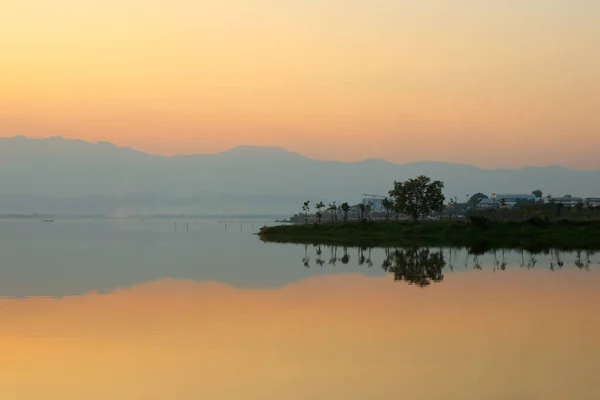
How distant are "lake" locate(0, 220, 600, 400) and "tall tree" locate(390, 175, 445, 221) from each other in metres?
82.9

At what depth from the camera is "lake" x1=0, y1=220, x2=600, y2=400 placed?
59.6 feet

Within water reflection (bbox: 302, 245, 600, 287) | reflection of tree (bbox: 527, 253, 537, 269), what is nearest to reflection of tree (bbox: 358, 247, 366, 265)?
water reflection (bbox: 302, 245, 600, 287)

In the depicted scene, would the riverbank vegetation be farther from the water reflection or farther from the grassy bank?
the water reflection

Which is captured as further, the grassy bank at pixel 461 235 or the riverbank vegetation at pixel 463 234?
the riverbank vegetation at pixel 463 234

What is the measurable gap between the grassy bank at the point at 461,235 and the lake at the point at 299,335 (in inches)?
1646

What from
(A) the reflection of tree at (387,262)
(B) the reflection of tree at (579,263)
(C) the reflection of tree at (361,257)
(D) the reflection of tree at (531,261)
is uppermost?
(B) the reflection of tree at (579,263)

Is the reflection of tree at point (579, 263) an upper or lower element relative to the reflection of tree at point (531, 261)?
upper

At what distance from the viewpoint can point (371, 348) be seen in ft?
74.3

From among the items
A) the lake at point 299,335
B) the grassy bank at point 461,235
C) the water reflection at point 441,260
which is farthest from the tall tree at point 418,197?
the lake at point 299,335

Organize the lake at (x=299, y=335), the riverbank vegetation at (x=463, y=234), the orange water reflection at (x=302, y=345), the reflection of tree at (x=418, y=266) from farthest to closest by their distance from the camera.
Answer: the riverbank vegetation at (x=463, y=234), the reflection of tree at (x=418, y=266), the lake at (x=299, y=335), the orange water reflection at (x=302, y=345)

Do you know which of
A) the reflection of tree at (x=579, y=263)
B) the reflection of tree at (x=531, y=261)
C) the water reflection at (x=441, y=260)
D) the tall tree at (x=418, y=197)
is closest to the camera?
the water reflection at (x=441, y=260)

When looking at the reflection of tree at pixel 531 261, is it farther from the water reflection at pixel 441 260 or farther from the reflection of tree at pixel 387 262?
the reflection of tree at pixel 387 262

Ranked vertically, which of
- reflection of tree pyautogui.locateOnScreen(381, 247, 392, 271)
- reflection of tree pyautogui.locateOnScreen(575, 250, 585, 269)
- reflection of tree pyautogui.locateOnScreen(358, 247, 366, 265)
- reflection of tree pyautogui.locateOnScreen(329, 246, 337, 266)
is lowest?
reflection of tree pyautogui.locateOnScreen(329, 246, 337, 266)

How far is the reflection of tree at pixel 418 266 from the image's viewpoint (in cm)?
4512
